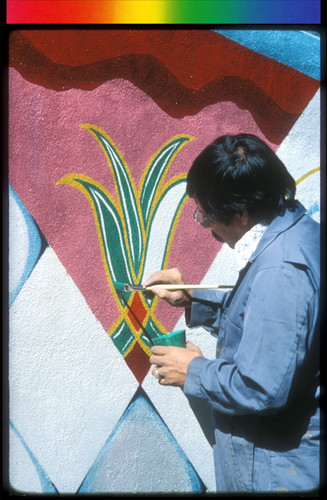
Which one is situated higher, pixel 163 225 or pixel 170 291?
pixel 163 225

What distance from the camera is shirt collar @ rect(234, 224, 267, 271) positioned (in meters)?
1.82

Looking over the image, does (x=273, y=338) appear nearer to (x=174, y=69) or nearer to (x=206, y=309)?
(x=206, y=309)

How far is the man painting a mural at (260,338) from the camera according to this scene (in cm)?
A: 161

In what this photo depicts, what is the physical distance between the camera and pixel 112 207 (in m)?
2.39

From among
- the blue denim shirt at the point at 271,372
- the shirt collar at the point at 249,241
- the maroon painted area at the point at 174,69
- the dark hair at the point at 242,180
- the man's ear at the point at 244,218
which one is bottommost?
the blue denim shirt at the point at 271,372

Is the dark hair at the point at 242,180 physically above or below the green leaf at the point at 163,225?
above

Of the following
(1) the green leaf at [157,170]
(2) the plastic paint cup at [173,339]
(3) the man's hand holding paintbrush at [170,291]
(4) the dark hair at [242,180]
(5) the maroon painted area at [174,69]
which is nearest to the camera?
(4) the dark hair at [242,180]

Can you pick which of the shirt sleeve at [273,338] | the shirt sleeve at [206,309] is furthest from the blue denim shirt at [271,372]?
the shirt sleeve at [206,309]

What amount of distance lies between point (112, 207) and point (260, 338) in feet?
3.48

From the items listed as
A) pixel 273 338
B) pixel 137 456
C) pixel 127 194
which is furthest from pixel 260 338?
pixel 137 456

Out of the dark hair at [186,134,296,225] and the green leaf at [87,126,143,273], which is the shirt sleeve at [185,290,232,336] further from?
the dark hair at [186,134,296,225]

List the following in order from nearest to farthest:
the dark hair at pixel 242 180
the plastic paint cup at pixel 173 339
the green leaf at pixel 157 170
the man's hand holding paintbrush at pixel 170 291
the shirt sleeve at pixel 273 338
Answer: the shirt sleeve at pixel 273 338
the dark hair at pixel 242 180
the plastic paint cup at pixel 173 339
the man's hand holding paintbrush at pixel 170 291
the green leaf at pixel 157 170

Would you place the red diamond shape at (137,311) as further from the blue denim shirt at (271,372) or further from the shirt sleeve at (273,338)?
the shirt sleeve at (273,338)

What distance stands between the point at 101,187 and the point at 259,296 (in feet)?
3.42
